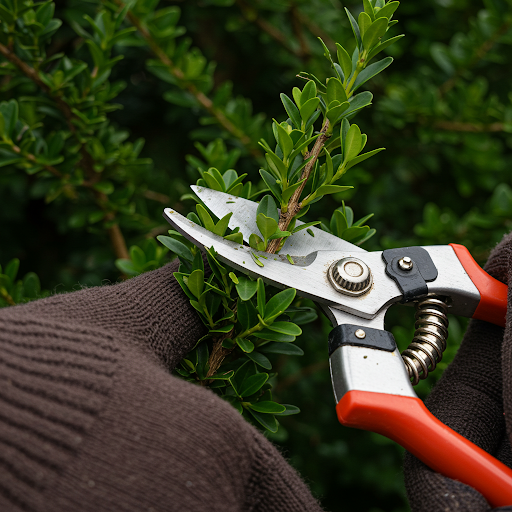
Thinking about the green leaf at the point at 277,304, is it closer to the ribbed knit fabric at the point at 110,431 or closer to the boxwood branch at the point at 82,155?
the ribbed knit fabric at the point at 110,431

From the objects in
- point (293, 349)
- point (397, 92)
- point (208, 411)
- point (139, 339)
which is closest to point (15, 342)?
point (139, 339)

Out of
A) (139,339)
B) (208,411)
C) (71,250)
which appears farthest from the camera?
(71,250)

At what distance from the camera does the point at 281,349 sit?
3.14ft

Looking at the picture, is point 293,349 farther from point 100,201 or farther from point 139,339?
point 100,201

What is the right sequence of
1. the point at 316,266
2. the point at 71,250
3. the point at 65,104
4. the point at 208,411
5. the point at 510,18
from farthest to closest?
1. the point at 71,250
2. the point at 510,18
3. the point at 65,104
4. the point at 316,266
5. the point at 208,411

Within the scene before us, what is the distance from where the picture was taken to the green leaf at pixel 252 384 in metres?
0.87

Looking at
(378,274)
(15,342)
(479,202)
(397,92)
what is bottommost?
(479,202)

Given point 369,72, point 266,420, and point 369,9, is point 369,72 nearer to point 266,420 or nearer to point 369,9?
point 369,9

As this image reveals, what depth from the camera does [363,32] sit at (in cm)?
86

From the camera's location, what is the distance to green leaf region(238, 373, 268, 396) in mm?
874

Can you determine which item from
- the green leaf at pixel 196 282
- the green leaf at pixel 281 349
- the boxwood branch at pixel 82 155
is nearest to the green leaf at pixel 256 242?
the green leaf at pixel 196 282

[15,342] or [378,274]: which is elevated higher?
→ [15,342]

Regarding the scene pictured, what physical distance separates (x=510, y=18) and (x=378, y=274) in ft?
3.92

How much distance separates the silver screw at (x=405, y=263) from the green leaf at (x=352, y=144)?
25cm
